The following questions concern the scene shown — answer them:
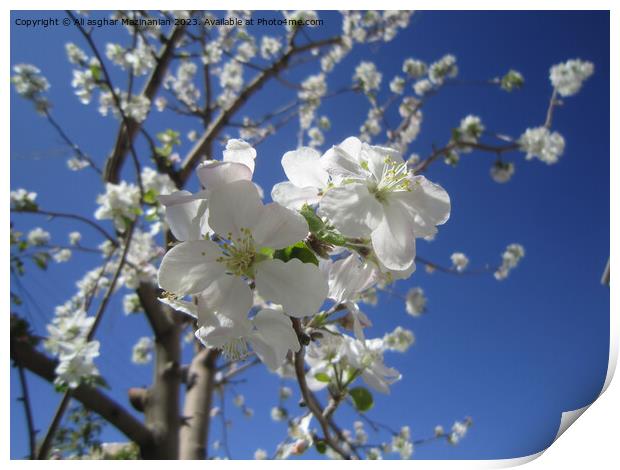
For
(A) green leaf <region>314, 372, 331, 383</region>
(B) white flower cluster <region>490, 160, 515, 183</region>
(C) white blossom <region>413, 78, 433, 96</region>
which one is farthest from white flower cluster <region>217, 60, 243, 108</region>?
(A) green leaf <region>314, 372, 331, 383</region>

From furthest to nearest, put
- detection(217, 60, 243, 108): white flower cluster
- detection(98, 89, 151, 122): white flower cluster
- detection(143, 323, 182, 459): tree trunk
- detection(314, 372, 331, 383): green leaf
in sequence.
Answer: detection(217, 60, 243, 108): white flower cluster < detection(98, 89, 151, 122): white flower cluster < detection(143, 323, 182, 459): tree trunk < detection(314, 372, 331, 383): green leaf

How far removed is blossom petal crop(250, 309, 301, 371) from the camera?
1.26ft

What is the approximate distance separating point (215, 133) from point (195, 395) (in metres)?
1.11

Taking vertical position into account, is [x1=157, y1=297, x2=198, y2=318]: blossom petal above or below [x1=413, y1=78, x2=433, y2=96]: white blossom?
below

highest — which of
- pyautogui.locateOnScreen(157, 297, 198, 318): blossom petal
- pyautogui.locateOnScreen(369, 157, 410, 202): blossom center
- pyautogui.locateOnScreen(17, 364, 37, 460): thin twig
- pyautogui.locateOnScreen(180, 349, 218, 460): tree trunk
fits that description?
pyautogui.locateOnScreen(369, 157, 410, 202): blossom center

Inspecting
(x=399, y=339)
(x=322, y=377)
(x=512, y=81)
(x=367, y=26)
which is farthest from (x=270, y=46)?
(x=322, y=377)

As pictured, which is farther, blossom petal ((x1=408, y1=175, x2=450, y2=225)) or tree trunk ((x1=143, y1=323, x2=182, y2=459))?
tree trunk ((x1=143, y1=323, x2=182, y2=459))

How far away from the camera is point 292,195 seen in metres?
0.42

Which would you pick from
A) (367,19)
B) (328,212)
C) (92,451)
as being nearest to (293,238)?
(328,212)

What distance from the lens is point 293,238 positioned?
354 mm

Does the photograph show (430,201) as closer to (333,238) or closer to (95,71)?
(333,238)

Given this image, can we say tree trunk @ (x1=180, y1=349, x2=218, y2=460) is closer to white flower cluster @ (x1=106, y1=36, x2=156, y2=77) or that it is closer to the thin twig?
the thin twig

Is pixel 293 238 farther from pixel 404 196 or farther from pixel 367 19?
pixel 367 19

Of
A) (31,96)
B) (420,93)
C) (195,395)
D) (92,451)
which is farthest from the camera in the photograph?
(420,93)
